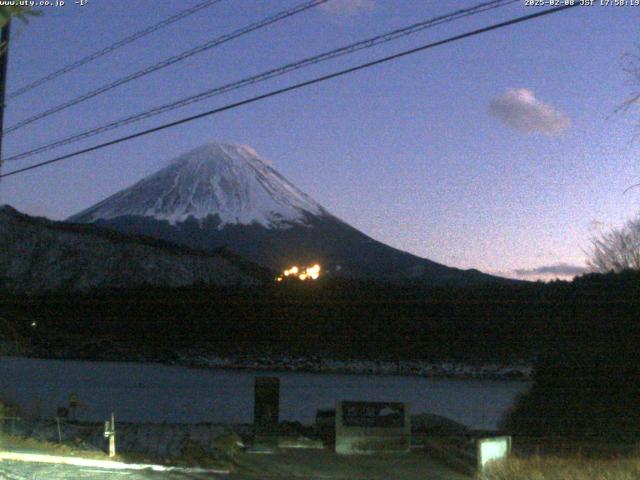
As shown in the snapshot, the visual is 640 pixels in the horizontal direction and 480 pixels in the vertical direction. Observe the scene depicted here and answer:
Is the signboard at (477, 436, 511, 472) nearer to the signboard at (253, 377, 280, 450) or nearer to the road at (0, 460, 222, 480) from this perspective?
the road at (0, 460, 222, 480)

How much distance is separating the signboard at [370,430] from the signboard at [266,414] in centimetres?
128

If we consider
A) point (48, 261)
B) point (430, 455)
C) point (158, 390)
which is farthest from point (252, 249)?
point (430, 455)

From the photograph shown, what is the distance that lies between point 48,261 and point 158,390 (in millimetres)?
62544

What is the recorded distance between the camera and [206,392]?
4700cm

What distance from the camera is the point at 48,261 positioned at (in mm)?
104812

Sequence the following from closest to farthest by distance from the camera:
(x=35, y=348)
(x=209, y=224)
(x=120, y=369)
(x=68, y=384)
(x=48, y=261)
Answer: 1. (x=68, y=384)
2. (x=120, y=369)
3. (x=35, y=348)
4. (x=48, y=261)
5. (x=209, y=224)

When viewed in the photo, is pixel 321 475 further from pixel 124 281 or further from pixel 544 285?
pixel 124 281

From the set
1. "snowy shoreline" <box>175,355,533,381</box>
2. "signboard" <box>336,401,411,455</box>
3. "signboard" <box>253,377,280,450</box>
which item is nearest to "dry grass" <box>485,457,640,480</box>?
"signboard" <box>336,401,411,455</box>

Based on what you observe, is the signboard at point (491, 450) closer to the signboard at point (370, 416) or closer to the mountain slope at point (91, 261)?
the signboard at point (370, 416)

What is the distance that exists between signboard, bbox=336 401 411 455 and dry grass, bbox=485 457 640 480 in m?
3.22

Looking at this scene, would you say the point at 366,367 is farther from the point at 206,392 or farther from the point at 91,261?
the point at 91,261

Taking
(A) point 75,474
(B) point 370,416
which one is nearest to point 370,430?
(B) point 370,416

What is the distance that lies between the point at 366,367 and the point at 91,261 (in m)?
48.6

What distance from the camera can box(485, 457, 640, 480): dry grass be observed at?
39.7ft
